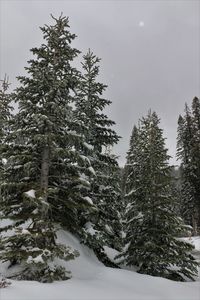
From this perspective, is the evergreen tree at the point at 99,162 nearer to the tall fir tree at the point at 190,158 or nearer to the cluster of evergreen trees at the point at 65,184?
the cluster of evergreen trees at the point at 65,184

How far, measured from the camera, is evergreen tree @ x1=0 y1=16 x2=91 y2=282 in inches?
478

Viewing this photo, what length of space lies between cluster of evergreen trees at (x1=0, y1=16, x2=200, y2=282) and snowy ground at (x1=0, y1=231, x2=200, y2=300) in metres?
0.69

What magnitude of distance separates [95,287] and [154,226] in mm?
7048

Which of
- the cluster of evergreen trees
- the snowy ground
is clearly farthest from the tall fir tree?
the snowy ground

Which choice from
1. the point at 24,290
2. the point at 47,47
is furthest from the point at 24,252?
the point at 47,47

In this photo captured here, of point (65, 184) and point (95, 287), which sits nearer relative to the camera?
point (95, 287)

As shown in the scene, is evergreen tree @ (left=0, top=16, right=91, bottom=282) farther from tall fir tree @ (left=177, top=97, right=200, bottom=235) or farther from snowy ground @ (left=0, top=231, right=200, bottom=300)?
tall fir tree @ (left=177, top=97, right=200, bottom=235)

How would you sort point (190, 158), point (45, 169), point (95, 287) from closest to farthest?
point (95, 287) → point (45, 169) → point (190, 158)

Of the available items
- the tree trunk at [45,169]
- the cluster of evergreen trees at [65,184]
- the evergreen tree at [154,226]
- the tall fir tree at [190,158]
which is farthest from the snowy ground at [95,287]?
the tall fir tree at [190,158]

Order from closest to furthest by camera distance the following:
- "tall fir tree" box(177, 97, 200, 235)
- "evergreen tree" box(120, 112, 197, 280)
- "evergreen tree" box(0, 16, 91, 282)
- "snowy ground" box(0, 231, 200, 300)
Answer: "snowy ground" box(0, 231, 200, 300) → "evergreen tree" box(0, 16, 91, 282) → "evergreen tree" box(120, 112, 197, 280) → "tall fir tree" box(177, 97, 200, 235)

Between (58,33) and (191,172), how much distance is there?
107 ft

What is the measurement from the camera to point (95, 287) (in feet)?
38.5

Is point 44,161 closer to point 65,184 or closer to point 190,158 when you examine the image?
point 65,184

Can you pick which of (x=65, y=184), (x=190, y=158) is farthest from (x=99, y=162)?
(x=190, y=158)
